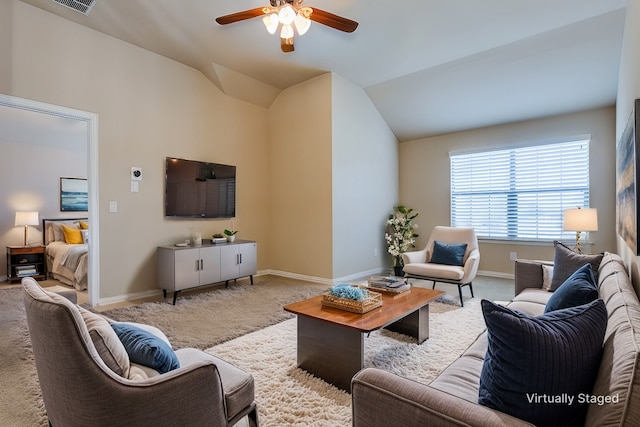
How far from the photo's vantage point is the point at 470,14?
132 inches

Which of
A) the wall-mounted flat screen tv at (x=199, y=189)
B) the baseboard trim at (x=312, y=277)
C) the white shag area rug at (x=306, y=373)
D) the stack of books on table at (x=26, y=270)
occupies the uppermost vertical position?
the wall-mounted flat screen tv at (x=199, y=189)

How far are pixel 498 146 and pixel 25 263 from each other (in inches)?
304

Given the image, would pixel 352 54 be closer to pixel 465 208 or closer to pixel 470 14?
pixel 470 14

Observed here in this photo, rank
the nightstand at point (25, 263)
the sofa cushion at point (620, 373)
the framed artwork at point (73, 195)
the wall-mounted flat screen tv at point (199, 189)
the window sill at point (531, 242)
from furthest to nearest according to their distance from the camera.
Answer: the framed artwork at point (73, 195) → the nightstand at point (25, 263) → the window sill at point (531, 242) → the wall-mounted flat screen tv at point (199, 189) → the sofa cushion at point (620, 373)

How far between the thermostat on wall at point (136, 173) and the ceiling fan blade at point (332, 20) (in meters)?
2.76

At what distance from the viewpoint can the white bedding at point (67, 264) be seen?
4.46 meters

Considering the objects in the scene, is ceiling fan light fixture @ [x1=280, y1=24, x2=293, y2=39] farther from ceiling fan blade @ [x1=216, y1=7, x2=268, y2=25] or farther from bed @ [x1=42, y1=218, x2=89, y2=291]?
bed @ [x1=42, y1=218, x2=89, y2=291]

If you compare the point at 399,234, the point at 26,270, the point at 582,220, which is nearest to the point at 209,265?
the point at 399,234

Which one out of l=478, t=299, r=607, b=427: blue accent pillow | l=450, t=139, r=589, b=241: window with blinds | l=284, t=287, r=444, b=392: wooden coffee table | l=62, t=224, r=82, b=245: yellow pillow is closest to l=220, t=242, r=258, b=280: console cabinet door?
l=284, t=287, r=444, b=392: wooden coffee table

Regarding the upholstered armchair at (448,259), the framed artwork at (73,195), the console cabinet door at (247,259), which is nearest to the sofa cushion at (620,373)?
the upholstered armchair at (448,259)

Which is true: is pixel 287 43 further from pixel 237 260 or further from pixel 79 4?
pixel 237 260

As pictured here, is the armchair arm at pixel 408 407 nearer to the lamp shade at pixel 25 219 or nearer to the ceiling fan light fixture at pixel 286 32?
the ceiling fan light fixture at pixel 286 32

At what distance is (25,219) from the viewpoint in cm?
532

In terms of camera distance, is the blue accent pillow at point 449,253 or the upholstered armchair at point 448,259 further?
the blue accent pillow at point 449,253
